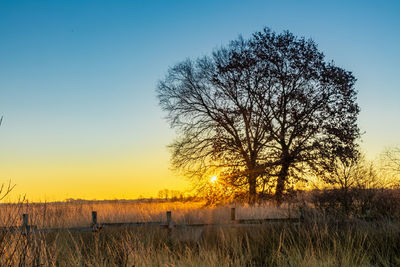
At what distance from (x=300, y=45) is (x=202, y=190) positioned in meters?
7.45

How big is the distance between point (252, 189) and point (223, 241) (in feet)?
37.3

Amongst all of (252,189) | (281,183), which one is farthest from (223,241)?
(252,189)

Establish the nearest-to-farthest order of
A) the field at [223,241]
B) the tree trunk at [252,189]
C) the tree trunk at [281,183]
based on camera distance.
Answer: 1. the field at [223,241]
2. the tree trunk at [281,183]
3. the tree trunk at [252,189]

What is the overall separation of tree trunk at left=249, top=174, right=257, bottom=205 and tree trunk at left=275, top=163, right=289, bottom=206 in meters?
0.91

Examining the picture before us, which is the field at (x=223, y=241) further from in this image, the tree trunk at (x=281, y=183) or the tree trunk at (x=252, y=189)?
the tree trunk at (x=281, y=183)

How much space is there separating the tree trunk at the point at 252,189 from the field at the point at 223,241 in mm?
518

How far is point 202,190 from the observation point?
1881 centimetres

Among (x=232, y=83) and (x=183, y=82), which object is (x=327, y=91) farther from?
(x=183, y=82)

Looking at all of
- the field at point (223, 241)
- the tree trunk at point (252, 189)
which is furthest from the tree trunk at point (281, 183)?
the tree trunk at point (252, 189)

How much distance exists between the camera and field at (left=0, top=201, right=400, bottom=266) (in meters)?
6.36

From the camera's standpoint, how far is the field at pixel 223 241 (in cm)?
636

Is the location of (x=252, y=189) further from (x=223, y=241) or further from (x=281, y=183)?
(x=223, y=241)

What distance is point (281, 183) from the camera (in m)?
18.1

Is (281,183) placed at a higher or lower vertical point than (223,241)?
higher
